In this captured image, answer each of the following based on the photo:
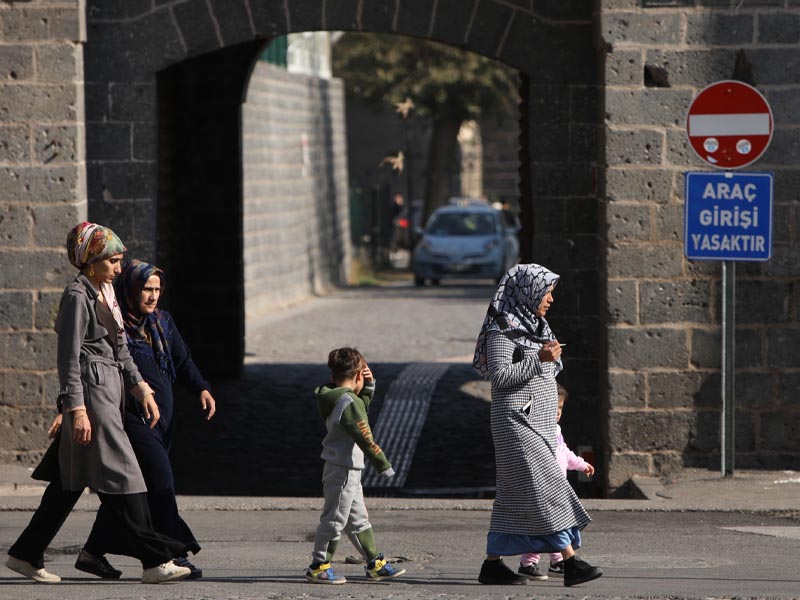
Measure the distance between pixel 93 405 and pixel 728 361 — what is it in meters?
4.85

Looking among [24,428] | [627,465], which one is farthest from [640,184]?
[24,428]

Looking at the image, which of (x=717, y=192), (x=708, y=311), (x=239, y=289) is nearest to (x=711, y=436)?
(x=708, y=311)

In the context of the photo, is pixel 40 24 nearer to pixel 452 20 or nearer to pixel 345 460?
pixel 452 20

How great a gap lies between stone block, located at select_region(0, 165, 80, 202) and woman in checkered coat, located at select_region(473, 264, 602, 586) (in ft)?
14.8

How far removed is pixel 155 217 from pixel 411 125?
125 feet

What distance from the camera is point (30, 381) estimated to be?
11.0 m

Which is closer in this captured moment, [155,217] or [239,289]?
[155,217]

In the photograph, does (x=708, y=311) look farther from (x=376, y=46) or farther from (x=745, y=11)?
(x=376, y=46)

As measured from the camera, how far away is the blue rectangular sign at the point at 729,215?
10.2 metres

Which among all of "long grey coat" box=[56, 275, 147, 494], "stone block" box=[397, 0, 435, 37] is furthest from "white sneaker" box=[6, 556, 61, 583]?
"stone block" box=[397, 0, 435, 37]

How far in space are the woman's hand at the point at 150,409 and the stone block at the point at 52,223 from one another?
378 centimetres

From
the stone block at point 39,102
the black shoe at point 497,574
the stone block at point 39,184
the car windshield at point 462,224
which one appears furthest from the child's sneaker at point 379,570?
the car windshield at point 462,224

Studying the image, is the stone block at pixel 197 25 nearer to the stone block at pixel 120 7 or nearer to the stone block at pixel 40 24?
the stone block at pixel 120 7

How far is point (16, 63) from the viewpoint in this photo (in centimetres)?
1082
